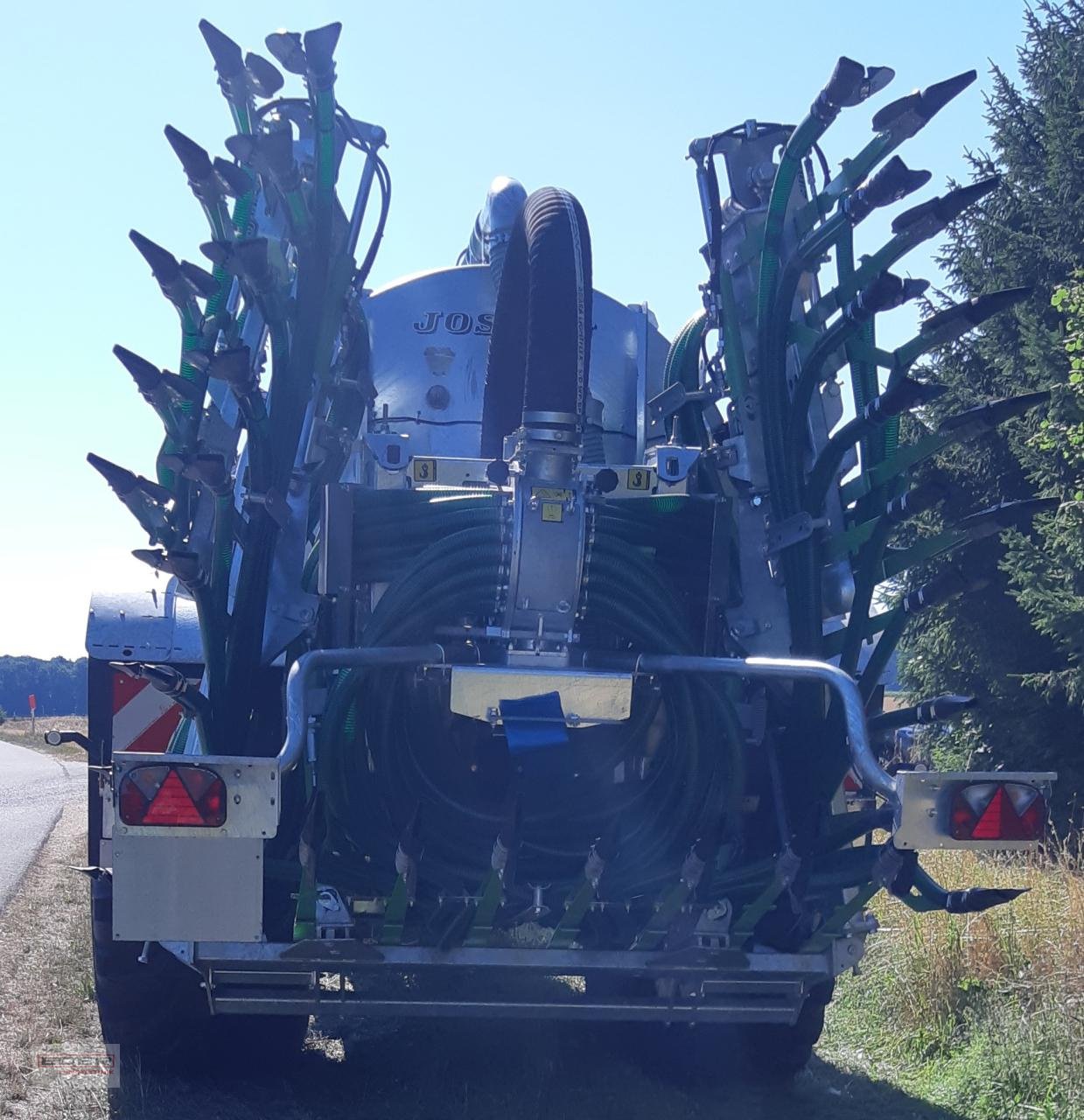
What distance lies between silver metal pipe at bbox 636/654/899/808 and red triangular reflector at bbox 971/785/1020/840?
0.77 ft

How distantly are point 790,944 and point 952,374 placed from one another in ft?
31.9

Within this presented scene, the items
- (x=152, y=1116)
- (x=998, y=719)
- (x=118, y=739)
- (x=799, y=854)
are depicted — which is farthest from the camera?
(x=998, y=719)

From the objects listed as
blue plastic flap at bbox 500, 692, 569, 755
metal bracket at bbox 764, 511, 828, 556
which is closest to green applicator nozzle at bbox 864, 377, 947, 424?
metal bracket at bbox 764, 511, 828, 556

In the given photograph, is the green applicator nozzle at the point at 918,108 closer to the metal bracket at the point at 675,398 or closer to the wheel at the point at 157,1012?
the metal bracket at the point at 675,398

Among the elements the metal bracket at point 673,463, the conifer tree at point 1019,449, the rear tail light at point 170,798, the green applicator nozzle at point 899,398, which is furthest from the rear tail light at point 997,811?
the conifer tree at point 1019,449

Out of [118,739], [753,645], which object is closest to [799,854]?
[753,645]

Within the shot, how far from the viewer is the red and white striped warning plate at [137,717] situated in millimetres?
4996

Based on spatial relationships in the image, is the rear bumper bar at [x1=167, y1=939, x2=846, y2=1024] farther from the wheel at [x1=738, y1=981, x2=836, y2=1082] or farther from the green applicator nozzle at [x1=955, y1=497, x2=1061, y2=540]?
the green applicator nozzle at [x1=955, y1=497, x2=1061, y2=540]

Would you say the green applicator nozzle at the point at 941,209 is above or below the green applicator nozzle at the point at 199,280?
above

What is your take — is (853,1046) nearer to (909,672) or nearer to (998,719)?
(998,719)

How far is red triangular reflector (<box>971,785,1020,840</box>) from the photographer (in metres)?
3.54

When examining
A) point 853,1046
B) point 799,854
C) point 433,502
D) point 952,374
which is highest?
point 952,374

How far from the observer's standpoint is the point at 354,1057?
16.9 feet

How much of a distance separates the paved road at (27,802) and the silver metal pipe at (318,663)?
533cm
